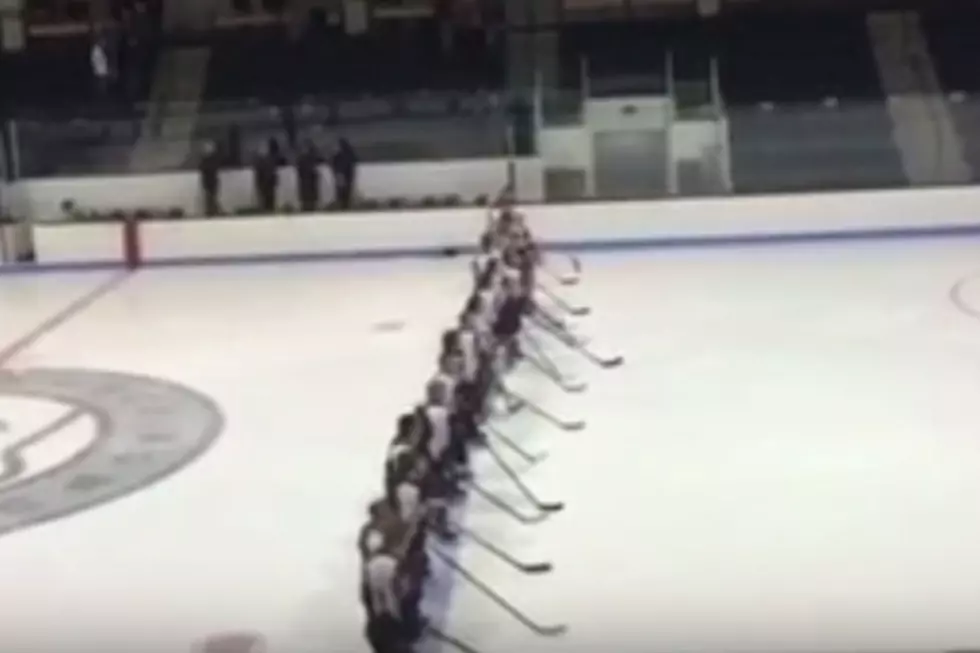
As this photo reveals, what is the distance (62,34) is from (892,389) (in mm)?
9563

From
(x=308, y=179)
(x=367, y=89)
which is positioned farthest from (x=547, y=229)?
(x=367, y=89)

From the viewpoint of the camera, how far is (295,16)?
1323 cm

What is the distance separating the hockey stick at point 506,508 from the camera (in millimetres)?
4062

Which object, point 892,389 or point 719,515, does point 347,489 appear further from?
point 892,389

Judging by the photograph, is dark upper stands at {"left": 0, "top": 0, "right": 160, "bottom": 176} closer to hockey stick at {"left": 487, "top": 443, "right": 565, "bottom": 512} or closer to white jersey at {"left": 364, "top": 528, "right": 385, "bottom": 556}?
hockey stick at {"left": 487, "top": 443, "right": 565, "bottom": 512}

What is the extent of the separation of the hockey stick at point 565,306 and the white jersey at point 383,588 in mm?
3709

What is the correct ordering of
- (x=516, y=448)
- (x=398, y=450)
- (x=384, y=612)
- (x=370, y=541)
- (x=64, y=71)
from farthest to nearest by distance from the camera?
1. (x=64, y=71)
2. (x=516, y=448)
3. (x=398, y=450)
4. (x=370, y=541)
5. (x=384, y=612)

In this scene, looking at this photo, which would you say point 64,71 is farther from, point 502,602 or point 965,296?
point 502,602

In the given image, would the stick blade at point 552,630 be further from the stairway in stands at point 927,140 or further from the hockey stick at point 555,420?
the stairway in stands at point 927,140

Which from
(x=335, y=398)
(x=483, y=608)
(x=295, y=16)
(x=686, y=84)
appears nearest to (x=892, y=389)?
(x=335, y=398)

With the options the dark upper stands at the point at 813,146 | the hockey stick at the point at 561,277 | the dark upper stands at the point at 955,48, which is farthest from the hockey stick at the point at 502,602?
the dark upper stands at the point at 955,48

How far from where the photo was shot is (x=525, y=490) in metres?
4.27

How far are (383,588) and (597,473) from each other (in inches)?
56.1

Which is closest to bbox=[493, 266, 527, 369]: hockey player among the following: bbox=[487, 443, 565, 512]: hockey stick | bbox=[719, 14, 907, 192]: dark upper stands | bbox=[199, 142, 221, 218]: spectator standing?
bbox=[487, 443, 565, 512]: hockey stick
